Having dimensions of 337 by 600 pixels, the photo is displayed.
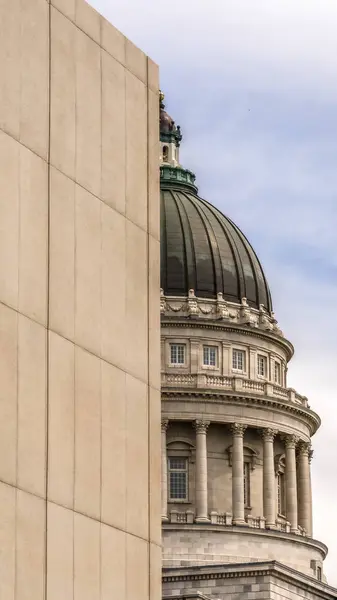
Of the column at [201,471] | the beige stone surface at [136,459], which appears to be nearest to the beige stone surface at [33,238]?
the beige stone surface at [136,459]

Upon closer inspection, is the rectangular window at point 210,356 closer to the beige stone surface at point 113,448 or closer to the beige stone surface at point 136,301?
the beige stone surface at point 136,301

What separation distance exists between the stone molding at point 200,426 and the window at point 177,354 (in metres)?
3.67

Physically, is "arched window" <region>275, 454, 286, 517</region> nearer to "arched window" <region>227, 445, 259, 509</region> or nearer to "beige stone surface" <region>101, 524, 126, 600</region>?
"arched window" <region>227, 445, 259, 509</region>

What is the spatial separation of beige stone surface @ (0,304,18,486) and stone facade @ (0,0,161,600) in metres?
0.02

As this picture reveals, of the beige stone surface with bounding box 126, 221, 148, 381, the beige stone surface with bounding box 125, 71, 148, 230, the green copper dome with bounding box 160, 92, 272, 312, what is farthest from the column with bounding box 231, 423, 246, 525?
the beige stone surface with bounding box 126, 221, 148, 381

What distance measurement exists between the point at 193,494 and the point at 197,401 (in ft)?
16.8

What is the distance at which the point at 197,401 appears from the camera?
10688cm

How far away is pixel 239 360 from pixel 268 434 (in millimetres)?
4597

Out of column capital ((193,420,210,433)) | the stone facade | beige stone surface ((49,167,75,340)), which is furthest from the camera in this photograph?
column capital ((193,420,210,433))

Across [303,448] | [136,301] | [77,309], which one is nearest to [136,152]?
[136,301]

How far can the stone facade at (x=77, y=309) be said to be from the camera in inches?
898

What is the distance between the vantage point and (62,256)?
2412 cm

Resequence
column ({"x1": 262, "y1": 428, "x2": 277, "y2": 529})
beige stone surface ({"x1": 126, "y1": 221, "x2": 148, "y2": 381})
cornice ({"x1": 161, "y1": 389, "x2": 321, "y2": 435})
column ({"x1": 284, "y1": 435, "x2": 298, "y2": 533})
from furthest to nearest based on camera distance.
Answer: column ({"x1": 284, "y1": 435, "x2": 298, "y2": 533}) → column ({"x1": 262, "y1": 428, "x2": 277, "y2": 529}) → cornice ({"x1": 161, "y1": 389, "x2": 321, "y2": 435}) → beige stone surface ({"x1": 126, "y1": 221, "x2": 148, "y2": 381})

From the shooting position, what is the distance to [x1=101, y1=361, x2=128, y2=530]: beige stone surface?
2461 cm
